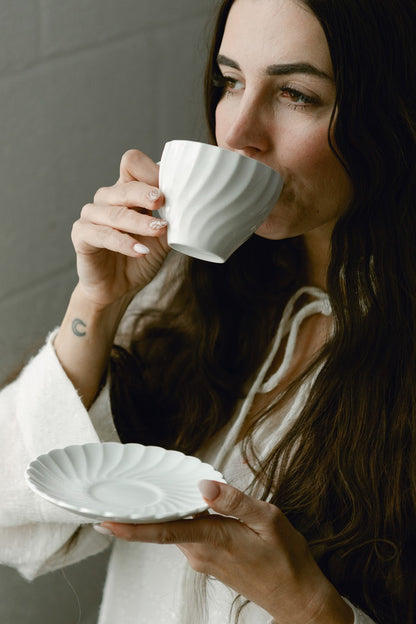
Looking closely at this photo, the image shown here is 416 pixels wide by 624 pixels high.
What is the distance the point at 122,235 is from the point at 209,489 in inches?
16.2

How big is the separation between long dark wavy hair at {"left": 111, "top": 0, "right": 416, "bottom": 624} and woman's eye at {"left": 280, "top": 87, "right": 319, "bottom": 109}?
0.05 metres

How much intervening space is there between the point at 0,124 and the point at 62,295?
34 centimetres

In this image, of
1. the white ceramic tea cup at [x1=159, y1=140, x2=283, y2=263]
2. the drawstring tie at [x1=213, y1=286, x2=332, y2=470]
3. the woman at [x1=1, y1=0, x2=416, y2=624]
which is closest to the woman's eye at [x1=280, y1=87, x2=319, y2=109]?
the woman at [x1=1, y1=0, x2=416, y2=624]

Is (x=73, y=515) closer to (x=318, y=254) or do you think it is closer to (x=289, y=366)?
(x=289, y=366)

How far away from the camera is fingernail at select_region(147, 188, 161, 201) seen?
0.90 metres

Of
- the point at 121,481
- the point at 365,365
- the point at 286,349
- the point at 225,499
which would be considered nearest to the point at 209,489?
the point at 225,499

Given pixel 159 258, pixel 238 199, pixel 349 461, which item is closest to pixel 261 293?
pixel 159 258

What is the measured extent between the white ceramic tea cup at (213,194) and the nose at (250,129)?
0.13 metres

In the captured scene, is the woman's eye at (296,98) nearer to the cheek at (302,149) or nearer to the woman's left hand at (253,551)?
the cheek at (302,149)

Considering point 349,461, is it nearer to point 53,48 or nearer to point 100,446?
point 100,446

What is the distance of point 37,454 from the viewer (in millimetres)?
1107

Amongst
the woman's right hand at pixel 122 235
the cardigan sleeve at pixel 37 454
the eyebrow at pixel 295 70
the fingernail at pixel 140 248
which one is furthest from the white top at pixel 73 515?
the eyebrow at pixel 295 70

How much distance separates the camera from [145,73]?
56.4 inches

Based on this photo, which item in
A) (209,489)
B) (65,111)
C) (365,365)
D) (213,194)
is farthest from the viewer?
(65,111)
